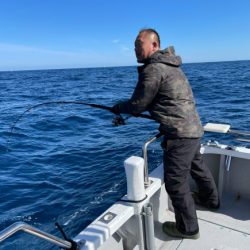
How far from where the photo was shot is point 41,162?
26.1 feet

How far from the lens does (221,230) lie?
3.27 meters

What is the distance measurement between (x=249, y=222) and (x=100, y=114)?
11174 millimetres

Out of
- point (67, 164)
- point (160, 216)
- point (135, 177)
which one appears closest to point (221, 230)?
point (160, 216)

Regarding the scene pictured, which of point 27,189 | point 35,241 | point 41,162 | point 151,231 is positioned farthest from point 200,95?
point 151,231

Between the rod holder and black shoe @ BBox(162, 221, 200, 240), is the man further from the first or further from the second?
the rod holder

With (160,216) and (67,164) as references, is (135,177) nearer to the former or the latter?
(160,216)

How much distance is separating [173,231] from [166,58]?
170cm

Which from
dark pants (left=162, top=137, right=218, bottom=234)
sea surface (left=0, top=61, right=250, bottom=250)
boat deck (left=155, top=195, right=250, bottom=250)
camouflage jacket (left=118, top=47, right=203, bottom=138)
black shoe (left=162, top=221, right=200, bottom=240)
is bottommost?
sea surface (left=0, top=61, right=250, bottom=250)

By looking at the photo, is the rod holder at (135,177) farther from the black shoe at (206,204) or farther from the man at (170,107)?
the black shoe at (206,204)

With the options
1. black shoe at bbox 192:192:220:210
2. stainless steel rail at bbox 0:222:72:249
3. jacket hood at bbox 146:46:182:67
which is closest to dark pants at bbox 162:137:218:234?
black shoe at bbox 192:192:220:210

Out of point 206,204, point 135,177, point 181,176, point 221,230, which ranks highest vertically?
point 135,177

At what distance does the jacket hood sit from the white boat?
0.71 m

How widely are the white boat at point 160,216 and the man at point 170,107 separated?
24 centimetres

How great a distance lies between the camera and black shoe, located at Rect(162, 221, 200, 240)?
3.08 metres
